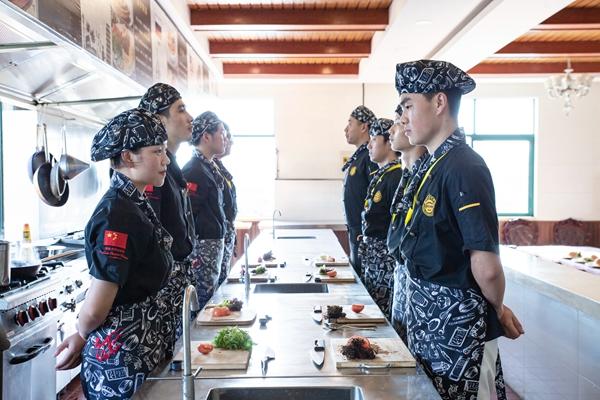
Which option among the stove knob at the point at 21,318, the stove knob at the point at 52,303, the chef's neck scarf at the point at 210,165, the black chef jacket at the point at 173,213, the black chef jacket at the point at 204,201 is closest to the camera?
the black chef jacket at the point at 173,213

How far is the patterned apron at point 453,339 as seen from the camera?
138 cm

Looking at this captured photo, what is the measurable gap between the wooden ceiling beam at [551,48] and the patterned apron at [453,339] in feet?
16.4

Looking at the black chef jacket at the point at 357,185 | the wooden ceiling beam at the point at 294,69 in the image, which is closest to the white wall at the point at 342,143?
the wooden ceiling beam at the point at 294,69

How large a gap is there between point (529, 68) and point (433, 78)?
19.0 ft

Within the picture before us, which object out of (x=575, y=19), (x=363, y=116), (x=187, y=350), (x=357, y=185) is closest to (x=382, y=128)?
(x=363, y=116)

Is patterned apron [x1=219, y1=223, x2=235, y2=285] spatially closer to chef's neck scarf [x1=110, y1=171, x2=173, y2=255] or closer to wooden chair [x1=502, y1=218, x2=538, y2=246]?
chef's neck scarf [x1=110, y1=171, x2=173, y2=255]

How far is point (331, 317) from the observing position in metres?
1.77

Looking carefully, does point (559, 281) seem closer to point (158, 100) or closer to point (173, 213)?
point (173, 213)

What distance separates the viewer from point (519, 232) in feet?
23.0

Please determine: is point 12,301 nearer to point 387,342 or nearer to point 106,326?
point 106,326

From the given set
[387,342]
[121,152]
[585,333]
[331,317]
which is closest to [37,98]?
[121,152]

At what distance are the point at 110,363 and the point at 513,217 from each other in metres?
7.19

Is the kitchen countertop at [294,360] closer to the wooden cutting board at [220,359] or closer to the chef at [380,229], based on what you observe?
the wooden cutting board at [220,359]

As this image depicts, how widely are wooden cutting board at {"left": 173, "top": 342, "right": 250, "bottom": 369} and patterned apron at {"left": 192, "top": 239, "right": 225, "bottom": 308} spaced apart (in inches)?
51.7
